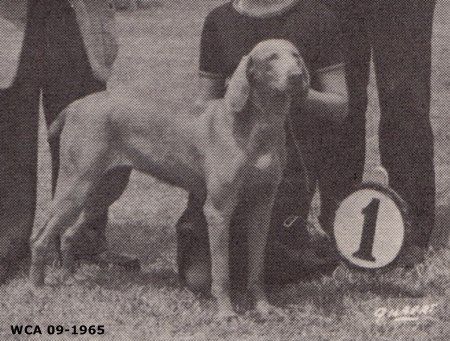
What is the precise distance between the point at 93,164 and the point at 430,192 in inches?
62.6

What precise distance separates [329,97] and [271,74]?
1.38 ft

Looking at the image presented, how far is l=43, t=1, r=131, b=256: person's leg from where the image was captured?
356 cm

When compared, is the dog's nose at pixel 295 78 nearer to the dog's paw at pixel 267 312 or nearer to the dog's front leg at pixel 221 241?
the dog's front leg at pixel 221 241

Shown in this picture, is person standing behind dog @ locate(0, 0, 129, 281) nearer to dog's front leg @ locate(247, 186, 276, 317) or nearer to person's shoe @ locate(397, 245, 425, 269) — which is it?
dog's front leg @ locate(247, 186, 276, 317)

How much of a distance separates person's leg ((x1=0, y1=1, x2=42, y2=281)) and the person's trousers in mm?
1286

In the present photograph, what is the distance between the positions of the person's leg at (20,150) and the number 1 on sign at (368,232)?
142cm

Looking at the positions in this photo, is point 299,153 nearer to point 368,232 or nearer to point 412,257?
point 368,232

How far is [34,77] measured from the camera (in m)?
3.64

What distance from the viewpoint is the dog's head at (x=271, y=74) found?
2756 millimetres

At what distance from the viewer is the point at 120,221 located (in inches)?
183

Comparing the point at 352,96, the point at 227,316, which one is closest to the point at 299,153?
the point at 227,316

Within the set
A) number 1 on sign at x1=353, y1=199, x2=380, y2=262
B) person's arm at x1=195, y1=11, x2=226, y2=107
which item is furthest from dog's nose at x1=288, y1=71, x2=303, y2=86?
number 1 on sign at x1=353, y1=199, x2=380, y2=262

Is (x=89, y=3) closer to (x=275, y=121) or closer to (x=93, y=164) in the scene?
(x=93, y=164)
